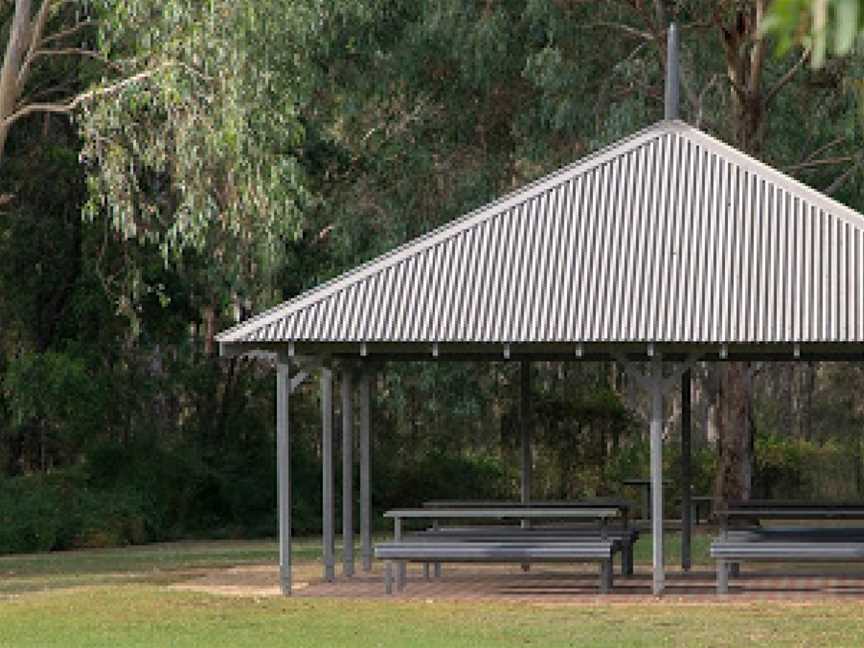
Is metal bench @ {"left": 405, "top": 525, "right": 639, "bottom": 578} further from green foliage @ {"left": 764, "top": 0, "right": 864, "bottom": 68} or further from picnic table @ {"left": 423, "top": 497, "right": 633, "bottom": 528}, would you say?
green foliage @ {"left": 764, "top": 0, "right": 864, "bottom": 68}

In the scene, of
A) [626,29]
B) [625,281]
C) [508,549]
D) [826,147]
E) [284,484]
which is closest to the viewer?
[508,549]

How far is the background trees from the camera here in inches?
985

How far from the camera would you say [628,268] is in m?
16.5

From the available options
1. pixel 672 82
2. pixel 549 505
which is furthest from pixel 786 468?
pixel 672 82

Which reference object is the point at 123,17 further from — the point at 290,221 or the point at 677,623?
the point at 677,623

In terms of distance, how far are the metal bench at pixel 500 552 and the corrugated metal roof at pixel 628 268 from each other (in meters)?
1.70

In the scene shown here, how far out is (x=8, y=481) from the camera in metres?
26.9

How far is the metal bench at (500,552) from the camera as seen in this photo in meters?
15.4

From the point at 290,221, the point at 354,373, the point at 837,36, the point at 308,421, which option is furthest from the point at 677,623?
the point at 308,421

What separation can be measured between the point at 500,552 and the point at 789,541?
8.02ft

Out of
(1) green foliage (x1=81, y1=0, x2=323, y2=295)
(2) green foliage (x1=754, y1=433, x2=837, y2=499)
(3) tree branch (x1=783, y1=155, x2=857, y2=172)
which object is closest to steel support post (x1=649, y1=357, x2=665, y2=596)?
(1) green foliage (x1=81, y1=0, x2=323, y2=295)

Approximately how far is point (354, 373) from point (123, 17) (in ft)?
14.2

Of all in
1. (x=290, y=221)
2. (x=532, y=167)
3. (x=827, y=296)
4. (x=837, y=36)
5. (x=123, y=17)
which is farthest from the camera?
(x=532, y=167)

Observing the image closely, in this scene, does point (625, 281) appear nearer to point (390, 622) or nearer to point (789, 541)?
point (789, 541)
